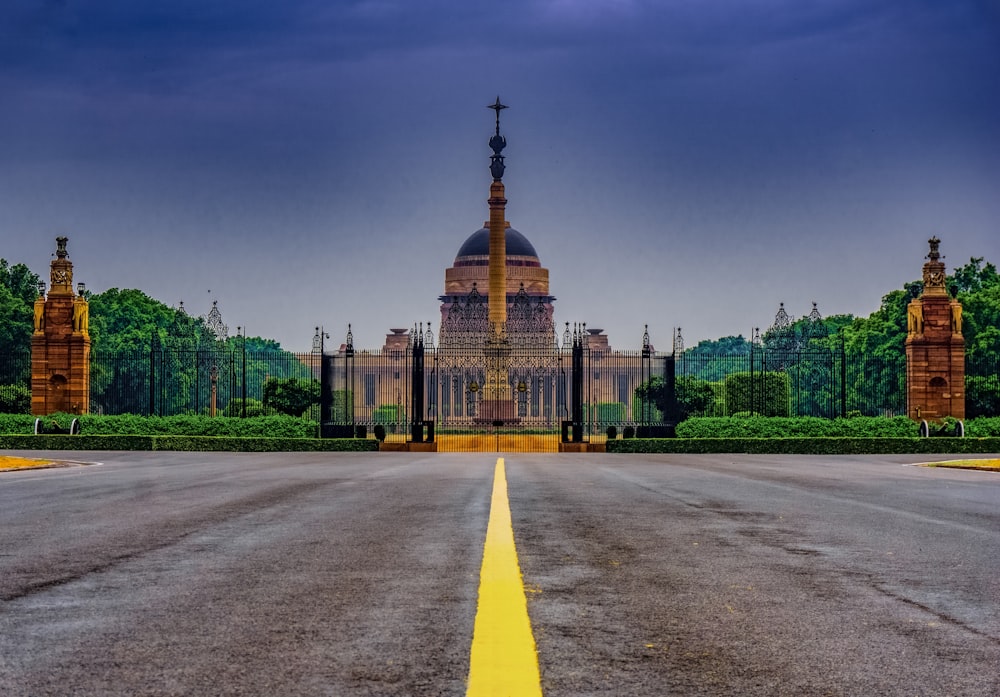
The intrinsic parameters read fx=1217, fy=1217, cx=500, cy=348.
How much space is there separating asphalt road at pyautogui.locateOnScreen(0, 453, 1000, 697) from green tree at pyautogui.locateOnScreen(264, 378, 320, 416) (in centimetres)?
3595

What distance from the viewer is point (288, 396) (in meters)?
51.9

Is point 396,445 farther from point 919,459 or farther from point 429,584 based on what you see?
point 429,584

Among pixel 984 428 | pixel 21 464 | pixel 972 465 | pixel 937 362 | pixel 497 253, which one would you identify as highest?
pixel 497 253

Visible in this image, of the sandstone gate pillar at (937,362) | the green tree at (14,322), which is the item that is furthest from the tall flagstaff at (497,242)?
the sandstone gate pillar at (937,362)

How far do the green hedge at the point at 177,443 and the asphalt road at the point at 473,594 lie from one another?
76.6 ft

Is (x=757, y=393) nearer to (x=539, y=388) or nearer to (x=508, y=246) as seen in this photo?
(x=539, y=388)

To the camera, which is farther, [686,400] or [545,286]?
[545,286]

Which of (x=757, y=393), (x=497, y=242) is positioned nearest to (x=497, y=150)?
(x=497, y=242)

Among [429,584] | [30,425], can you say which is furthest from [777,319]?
[429,584]

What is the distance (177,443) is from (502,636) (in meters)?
34.8

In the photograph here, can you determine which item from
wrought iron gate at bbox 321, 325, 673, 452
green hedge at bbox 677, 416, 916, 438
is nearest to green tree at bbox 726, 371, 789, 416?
wrought iron gate at bbox 321, 325, 673, 452

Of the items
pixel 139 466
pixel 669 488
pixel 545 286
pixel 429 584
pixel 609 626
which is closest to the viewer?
pixel 609 626

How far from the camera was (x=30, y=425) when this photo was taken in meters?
42.5

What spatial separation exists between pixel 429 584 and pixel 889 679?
11.0 feet
